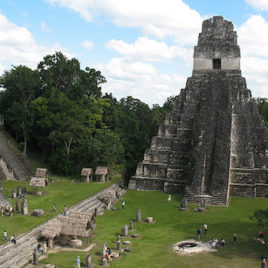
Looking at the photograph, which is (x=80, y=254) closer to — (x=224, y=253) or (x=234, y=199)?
(x=224, y=253)

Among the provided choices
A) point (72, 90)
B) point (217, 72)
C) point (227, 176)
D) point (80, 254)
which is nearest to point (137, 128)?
point (72, 90)

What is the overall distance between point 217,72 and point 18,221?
77.8 feet

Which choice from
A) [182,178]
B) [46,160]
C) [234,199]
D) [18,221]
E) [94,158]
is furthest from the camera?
[46,160]

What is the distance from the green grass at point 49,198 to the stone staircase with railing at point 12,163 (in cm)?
160

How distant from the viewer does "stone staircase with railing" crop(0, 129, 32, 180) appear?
111ft

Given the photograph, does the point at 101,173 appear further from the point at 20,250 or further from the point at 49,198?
the point at 20,250

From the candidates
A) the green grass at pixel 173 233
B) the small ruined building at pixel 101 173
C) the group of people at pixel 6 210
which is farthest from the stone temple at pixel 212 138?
the group of people at pixel 6 210

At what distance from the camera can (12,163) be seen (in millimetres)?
35781

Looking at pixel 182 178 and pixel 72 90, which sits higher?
pixel 72 90

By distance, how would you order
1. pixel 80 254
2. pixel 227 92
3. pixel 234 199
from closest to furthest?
pixel 80 254 < pixel 234 199 < pixel 227 92

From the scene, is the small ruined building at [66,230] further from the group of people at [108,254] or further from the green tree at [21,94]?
the green tree at [21,94]

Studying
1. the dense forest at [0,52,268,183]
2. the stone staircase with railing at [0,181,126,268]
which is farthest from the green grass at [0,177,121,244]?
the dense forest at [0,52,268,183]

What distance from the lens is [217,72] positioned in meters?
35.4

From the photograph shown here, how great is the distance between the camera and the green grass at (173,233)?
1678 centimetres
